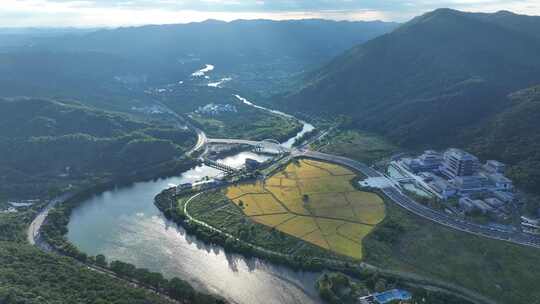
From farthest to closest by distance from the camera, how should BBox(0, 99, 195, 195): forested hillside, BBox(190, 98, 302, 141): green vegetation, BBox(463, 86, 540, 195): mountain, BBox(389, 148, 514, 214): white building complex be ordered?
BBox(190, 98, 302, 141): green vegetation → BBox(0, 99, 195, 195): forested hillside → BBox(463, 86, 540, 195): mountain → BBox(389, 148, 514, 214): white building complex

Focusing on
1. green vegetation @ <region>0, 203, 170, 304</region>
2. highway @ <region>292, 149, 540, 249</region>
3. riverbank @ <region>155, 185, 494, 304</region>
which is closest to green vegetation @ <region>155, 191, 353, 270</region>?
riverbank @ <region>155, 185, 494, 304</region>

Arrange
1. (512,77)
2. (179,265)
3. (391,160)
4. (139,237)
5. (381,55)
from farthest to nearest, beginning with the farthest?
(381,55) < (512,77) < (391,160) < (139,237) < (179,265)

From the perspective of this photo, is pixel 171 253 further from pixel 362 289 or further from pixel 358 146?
pixel 358 146

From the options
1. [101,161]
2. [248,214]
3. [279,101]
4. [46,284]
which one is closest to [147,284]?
[46,284]

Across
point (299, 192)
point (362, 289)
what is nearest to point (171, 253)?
point (362, 289)

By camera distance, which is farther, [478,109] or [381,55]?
[381,55]

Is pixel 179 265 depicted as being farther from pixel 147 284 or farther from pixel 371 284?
pixel 371 284

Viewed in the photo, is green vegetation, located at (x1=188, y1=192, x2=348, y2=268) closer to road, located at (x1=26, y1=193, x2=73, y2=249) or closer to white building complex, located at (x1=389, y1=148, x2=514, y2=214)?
road, located at (x1=26, y1=193, x2=73, y2=249)
